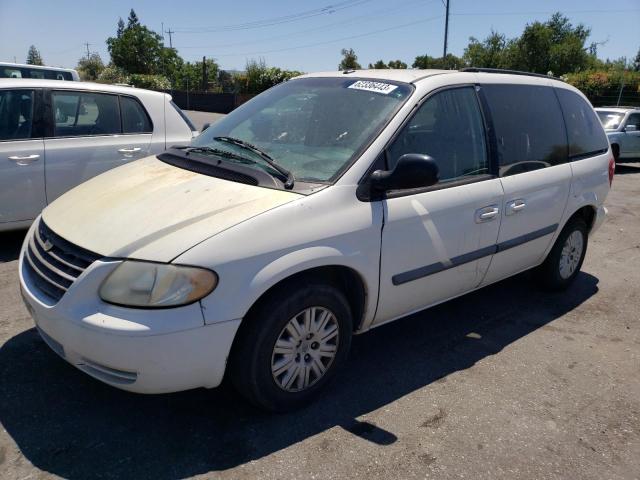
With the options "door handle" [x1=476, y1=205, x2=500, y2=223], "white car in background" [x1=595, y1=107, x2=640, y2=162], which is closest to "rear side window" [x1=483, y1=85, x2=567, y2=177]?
"door handle" [x1=476, y1=205, x2=500, y2=223]

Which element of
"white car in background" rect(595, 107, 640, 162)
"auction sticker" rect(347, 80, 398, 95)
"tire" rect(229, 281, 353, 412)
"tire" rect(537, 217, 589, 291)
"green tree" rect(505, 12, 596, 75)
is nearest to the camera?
"tire" rect(229, 281, 353, 412)

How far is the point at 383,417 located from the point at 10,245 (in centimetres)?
→ 432

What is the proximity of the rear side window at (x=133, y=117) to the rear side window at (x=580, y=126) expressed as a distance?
408cm

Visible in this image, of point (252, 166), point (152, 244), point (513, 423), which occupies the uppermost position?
point (252, 166)

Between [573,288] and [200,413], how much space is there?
3813 mm

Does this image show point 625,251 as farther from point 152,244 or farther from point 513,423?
point 152,244

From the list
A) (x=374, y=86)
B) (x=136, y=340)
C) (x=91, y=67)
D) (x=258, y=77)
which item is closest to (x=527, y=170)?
(x=374, y=86)

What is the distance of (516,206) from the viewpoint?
12.3 feet

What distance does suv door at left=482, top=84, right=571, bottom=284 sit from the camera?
3760mm

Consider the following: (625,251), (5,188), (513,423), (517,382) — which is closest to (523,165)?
(517,382)

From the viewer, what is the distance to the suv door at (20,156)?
195 inches

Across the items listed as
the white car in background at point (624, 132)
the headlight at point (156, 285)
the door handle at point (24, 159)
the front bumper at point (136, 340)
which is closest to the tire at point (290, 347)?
the front bumper at point (136, 340)

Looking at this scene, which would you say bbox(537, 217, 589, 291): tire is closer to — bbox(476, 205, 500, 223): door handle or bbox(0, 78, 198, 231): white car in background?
bbox(476, 205, 500, 223): door handle

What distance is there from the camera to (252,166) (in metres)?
3.01
